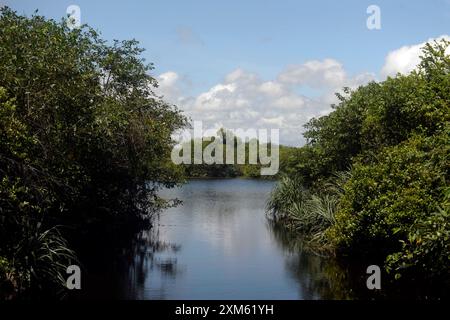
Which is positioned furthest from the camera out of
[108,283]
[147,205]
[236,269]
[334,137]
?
[147,205]

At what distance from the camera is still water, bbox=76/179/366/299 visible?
15258mm

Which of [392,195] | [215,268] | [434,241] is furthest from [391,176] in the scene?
[215,268]

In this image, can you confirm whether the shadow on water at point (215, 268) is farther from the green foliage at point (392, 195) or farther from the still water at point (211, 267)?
the green foliage at point (392, 195)

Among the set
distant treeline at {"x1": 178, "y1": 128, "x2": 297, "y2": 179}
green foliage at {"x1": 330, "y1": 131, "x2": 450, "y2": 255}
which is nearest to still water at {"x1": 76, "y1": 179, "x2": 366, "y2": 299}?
green foliage at {"x1": 330, "y1": 131, "x2": 450, "y2": 255}

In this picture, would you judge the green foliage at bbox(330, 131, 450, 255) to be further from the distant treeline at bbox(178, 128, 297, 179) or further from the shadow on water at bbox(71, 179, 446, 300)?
the distant treeline at bbox(178, 128, 297, 179)

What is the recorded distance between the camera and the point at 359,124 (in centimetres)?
2411

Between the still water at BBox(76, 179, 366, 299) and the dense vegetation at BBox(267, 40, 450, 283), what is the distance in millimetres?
1571

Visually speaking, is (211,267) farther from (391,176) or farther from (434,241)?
(434,241)

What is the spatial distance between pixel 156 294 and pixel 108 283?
70.5 inches

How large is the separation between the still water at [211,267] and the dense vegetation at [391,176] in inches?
61.9

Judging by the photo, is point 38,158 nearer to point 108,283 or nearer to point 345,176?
point 108,283

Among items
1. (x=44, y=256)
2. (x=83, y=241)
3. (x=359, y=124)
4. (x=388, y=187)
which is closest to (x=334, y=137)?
(x=359, y=124)

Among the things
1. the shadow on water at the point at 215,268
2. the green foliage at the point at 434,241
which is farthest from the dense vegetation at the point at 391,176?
the shadow on water at the point at 215,268

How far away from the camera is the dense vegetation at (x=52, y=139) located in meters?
12.8
